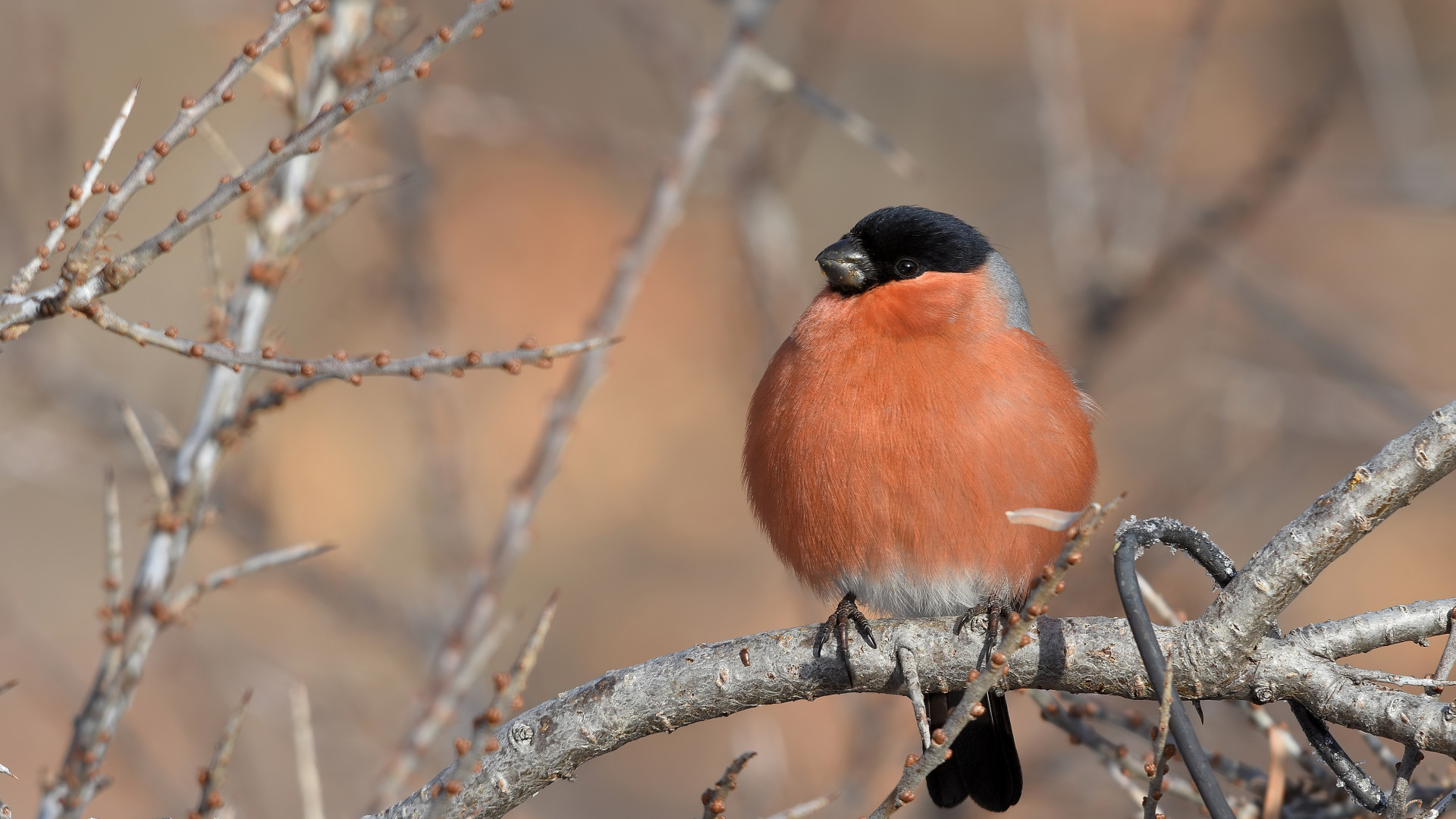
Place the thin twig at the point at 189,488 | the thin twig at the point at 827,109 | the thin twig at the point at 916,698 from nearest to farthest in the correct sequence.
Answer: the thin twig at the point at 916,698
the thin twig at the point at 189,488
the thin twig at the point at 827,109

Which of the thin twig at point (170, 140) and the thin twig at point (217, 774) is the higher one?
the thin twig at point (170, 140)

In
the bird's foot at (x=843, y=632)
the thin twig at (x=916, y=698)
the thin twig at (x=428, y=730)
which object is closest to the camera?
the thin twig at (x=916, y=698)

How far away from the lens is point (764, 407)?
2902mm

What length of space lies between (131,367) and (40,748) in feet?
7.70

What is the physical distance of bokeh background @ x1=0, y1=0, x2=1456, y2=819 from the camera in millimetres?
4363

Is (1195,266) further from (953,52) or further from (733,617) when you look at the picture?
(953,52)

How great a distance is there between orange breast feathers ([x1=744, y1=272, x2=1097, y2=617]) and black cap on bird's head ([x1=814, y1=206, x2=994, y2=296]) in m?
0.10

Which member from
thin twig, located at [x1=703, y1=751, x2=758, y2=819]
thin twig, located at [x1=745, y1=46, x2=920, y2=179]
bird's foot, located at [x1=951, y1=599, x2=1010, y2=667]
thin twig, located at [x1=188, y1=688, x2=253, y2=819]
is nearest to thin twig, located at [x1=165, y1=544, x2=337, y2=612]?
thin twig, located at [x1=188, y1=688, x2=253, y2=819]

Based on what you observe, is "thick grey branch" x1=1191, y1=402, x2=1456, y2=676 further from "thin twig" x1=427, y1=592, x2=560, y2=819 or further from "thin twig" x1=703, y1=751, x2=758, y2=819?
"thin twig" x1=427, y1=592, x2=560, y2=819

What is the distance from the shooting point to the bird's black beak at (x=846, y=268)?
2.99 metres

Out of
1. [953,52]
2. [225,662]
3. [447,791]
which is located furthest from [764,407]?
[953,52]

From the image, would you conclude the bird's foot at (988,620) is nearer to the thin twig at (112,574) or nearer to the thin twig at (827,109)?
the thin twig at (827,109)

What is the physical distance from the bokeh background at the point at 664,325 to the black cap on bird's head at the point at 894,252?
0.61 meters

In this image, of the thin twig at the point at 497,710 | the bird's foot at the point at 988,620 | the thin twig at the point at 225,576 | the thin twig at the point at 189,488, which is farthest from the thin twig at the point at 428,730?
the bird's foot at the point at 988,620
